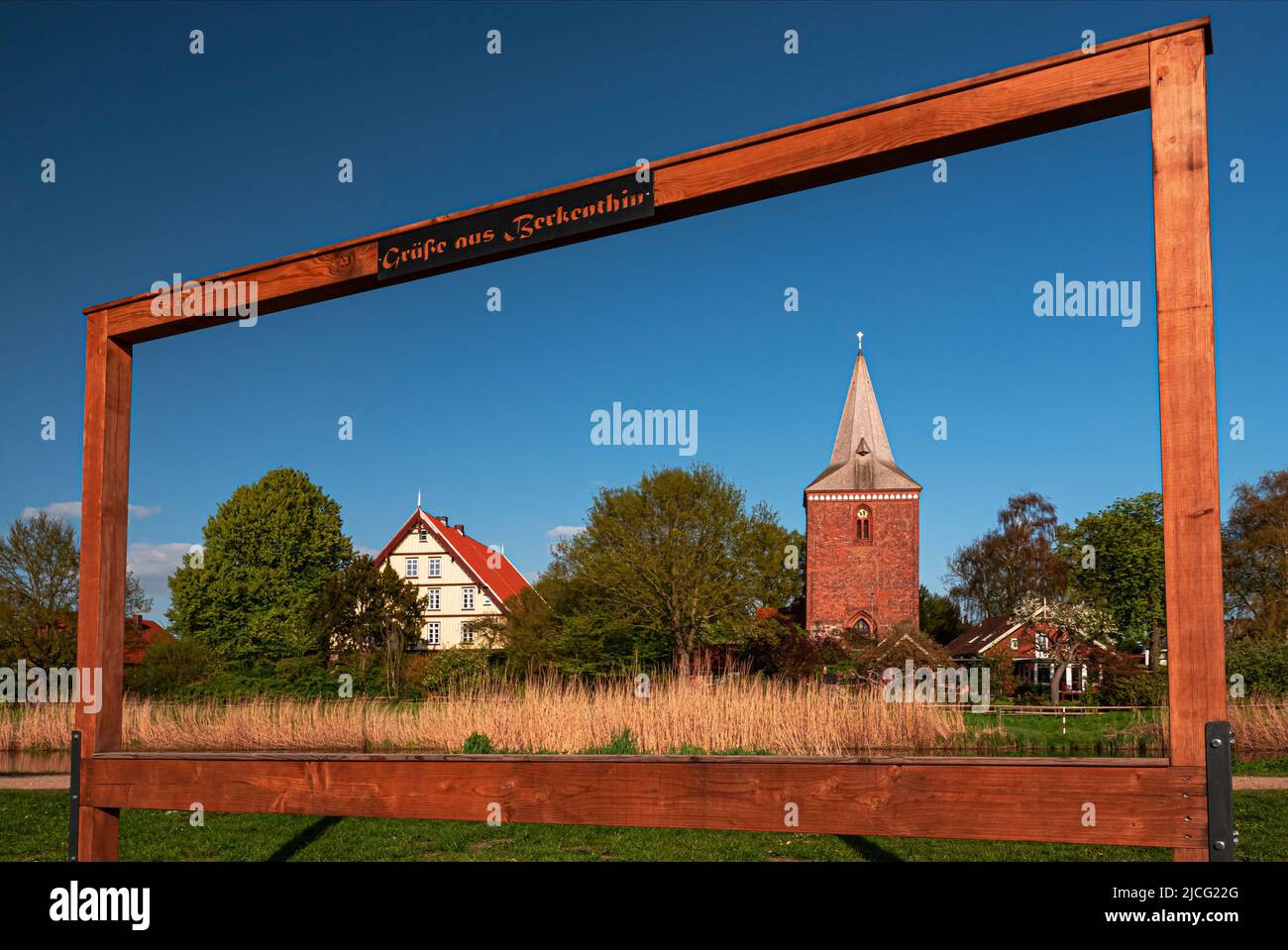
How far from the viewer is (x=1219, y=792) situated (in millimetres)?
2334

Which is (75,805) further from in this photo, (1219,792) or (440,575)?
(440,575)

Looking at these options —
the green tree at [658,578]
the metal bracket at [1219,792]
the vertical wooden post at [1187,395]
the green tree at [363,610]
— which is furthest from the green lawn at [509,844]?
the green tree at [363,610]

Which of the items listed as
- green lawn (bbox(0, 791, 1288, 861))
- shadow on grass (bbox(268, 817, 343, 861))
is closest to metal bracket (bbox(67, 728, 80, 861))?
green lawn (bbox(0, 791, 1288, 861))

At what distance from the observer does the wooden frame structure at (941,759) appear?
239 cm

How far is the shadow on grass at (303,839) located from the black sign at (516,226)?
16.4 ft

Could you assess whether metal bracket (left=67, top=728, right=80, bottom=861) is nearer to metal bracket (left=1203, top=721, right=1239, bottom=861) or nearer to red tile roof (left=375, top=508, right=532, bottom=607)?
metal bracket (left=1203, top=721, right=1239, bottom=861)

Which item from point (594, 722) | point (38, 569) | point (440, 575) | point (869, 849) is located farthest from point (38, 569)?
point (869, 849)

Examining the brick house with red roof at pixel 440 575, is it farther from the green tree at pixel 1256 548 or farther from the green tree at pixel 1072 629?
the green tree at pixel 1256 548

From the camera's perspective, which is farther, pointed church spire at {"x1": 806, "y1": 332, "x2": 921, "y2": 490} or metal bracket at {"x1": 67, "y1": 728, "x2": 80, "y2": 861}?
pointed church spire at {"x1": 806, "y1": 332, "x2": 921, "y2": 490}

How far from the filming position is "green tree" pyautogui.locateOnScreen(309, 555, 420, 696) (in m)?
31.7

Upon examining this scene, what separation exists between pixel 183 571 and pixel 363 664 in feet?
47.9

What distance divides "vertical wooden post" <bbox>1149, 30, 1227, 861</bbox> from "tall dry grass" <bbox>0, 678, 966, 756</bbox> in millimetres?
7200

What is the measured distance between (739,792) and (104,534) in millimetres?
2758

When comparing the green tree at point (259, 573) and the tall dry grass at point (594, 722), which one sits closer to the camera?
the tall dry grass at point (594, 722)
